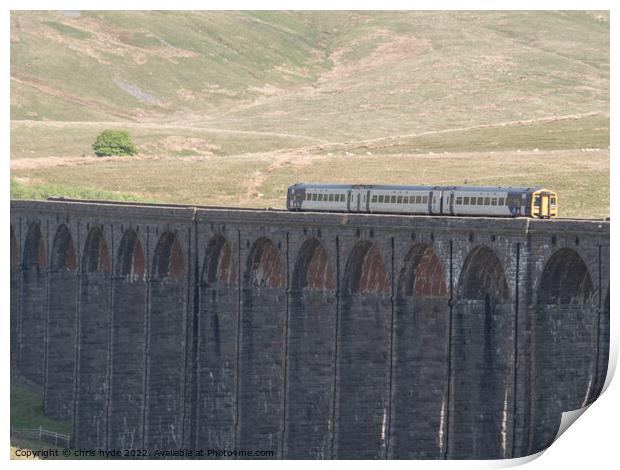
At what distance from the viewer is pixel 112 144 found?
584 feet

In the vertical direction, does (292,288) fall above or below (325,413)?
above

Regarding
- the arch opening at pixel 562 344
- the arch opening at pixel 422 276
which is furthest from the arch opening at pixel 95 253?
the arch opening at pixel 562 344

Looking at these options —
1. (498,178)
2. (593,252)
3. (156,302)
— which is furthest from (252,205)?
(593,252)

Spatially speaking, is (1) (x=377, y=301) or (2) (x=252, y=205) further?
(2) (x=252, y=205)

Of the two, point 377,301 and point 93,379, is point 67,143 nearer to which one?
point 93,379

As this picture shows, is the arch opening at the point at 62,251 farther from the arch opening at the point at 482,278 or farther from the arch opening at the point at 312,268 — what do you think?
the arch opening at the point at 482,278

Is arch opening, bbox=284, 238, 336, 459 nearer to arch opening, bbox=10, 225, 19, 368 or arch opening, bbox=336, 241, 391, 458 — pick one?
arch opening, bbox=336, 241, 391, 458

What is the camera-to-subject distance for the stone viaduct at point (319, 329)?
218ft

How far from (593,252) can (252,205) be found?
79229 millimetres

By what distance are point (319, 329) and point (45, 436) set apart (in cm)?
1896

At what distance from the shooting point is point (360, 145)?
565 feet

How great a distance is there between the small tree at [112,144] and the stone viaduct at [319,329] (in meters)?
74.5

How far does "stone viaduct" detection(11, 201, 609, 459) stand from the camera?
66.6 m

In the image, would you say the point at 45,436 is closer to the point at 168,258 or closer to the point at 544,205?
the point at 168,258
